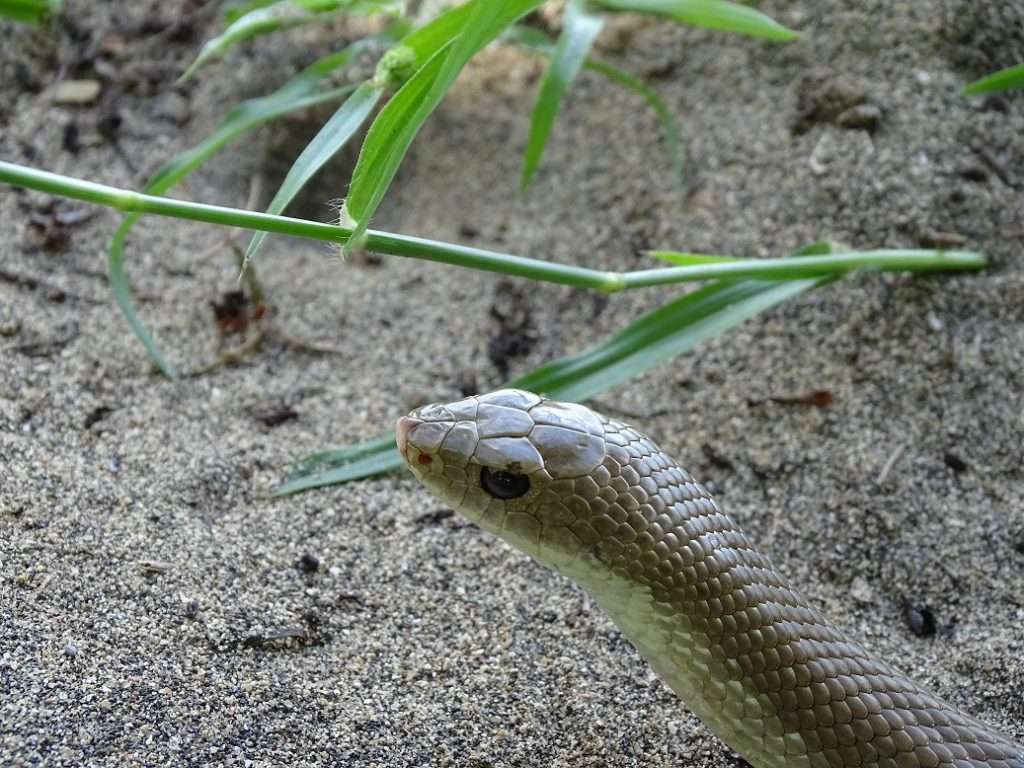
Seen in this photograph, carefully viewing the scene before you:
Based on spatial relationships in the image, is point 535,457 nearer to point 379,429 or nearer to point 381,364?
point 379,429

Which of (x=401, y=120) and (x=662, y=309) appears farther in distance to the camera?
(x=662, y=309)

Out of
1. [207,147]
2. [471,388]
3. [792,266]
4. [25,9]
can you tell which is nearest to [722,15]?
[792,266]

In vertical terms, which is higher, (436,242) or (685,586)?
(436,242)

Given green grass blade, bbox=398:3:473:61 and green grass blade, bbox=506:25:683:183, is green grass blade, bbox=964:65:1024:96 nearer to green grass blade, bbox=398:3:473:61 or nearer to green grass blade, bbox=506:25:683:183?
green grass blade, bbox=506:25:683:183

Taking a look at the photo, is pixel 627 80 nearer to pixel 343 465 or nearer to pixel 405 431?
pixel 343 465

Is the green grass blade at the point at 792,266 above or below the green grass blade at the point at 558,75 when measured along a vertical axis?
below

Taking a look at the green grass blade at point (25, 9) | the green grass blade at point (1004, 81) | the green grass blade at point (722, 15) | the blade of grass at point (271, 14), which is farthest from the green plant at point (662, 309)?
the green grass blade at point (25, 9)

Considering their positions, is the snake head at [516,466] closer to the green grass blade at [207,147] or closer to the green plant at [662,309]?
the green plant at [662,309]
